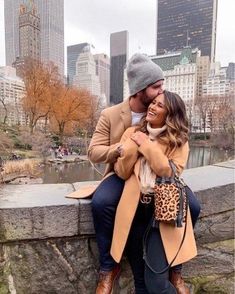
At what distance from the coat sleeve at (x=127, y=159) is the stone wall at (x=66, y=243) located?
314mm

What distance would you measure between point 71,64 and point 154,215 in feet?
398

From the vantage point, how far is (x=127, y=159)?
166cm

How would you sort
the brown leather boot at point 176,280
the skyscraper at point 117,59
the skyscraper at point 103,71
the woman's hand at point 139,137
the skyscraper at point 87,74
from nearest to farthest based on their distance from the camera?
→ the woman's hand at point 139,137, the brown leather boot at point 176,280, the skyscraper at point 117,59, the skyscraper at point 87,74, the skyscraper at point 103,71

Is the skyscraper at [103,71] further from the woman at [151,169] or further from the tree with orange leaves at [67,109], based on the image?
the woman at [151,169]

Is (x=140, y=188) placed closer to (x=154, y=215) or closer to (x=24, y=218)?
(x=154, y=215)

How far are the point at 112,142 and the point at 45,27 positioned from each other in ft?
270

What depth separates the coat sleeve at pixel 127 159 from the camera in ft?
5.44

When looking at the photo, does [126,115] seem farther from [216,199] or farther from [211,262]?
[211,262]

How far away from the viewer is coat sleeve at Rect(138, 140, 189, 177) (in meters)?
1.58

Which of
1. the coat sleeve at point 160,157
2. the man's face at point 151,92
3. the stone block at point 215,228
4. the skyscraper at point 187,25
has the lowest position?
the stone block at point 215,228

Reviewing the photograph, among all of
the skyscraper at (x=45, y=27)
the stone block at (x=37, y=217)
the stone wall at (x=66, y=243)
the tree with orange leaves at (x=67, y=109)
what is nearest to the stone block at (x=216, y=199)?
the stone wall at (x=66, y=243)

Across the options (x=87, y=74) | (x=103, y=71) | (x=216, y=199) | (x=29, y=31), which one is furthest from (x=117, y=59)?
(x=216, y=199)

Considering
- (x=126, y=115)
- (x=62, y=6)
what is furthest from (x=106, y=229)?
(x=62, y=6)

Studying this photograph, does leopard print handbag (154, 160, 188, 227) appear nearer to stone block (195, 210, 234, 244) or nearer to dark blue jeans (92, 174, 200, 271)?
dark blue jeans (92, 174, 200, 271)
